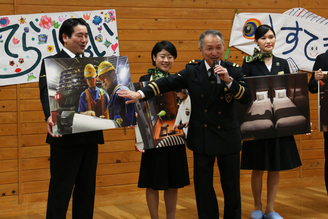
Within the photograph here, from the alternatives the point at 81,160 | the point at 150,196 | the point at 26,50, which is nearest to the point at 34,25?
A: the point at 26,50

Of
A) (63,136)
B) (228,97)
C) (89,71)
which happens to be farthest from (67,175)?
(228,97)

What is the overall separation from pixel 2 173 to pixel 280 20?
364cm

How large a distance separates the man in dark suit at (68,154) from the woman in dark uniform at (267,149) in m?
1.43

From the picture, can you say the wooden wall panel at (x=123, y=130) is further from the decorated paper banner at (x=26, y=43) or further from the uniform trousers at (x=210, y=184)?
the uniform trousers at (x=210, y=184)

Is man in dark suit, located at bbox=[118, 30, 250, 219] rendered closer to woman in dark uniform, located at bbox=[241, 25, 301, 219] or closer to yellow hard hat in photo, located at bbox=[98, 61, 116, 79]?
yellow hard hat in photo, located at bbox=[98, 61, 116, 79]

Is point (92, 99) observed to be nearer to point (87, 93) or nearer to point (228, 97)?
point (87, 93)

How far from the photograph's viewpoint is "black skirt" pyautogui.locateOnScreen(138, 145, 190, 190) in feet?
8.52

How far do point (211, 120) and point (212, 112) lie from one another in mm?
54

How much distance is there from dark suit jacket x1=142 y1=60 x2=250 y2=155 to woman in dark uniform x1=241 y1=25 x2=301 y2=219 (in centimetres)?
75

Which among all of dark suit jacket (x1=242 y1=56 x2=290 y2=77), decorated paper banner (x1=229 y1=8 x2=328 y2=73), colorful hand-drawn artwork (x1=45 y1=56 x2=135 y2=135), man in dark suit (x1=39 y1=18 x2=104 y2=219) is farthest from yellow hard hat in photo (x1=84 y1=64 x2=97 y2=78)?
decorated paper banner (x1=229 y1=8 x2=328 y2=73)

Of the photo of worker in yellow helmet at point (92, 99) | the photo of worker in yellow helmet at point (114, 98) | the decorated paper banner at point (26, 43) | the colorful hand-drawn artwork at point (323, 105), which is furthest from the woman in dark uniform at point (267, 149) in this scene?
the decorated paper banner at point (26, 43)

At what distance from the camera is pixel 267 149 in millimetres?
2945

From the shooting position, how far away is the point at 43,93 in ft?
7.13

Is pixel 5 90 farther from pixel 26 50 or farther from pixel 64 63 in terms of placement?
pixel 64 63
